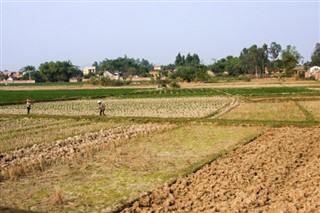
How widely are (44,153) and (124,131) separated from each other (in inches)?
207

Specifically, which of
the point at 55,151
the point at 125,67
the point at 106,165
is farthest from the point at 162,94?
the point at 125,67

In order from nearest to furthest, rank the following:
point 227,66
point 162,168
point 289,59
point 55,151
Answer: point 162,168
point 55,151
point 289,59
point 227,66

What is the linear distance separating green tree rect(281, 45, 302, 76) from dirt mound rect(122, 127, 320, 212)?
78.6 meters

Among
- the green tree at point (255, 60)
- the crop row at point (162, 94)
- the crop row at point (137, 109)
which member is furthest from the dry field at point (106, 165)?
the green tree at point (255, 60)

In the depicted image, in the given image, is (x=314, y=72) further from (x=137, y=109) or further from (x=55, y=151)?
(x=55, y=151)

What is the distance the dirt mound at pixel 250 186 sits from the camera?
7.27 meters

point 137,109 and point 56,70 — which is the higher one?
point 56,70

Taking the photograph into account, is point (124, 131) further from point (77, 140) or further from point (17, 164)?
point (17, 164)

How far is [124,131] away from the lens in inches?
691

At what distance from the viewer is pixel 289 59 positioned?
86812 mm

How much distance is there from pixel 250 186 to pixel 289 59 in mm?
83419

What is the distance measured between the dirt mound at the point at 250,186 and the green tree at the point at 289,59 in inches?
3096

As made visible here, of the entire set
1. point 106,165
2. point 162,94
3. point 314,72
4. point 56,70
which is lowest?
point 106,165

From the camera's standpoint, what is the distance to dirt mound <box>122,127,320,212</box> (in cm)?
727
